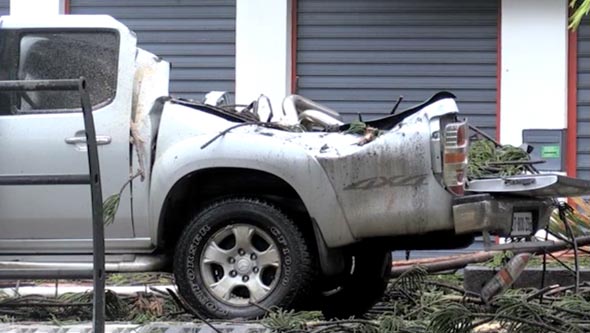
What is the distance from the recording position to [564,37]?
37.3ft

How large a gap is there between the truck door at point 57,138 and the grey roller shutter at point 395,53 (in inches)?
232

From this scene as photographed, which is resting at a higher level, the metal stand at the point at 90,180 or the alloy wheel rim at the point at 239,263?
the metal stand at the point at 90,180

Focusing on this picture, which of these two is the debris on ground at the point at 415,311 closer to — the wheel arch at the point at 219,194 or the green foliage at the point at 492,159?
the wheel arch at the point at 219,194

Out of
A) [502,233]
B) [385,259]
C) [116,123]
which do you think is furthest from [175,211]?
[502,233]

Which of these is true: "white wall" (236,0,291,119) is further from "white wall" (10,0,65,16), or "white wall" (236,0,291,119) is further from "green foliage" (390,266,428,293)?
"green foliage" (390,266,428,293)

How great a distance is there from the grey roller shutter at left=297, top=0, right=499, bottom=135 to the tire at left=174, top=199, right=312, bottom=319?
21.0 feet

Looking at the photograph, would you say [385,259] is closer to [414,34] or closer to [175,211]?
[175,211]

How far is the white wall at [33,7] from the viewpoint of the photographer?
1182 centimetres

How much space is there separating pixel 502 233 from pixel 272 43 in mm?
6928

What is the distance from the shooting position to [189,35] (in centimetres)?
1209

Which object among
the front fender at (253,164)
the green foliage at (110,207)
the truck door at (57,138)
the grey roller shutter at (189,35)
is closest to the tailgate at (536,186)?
the front fender at (253,164)

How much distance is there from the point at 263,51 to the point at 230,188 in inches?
242

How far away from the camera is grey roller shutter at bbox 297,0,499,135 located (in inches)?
464

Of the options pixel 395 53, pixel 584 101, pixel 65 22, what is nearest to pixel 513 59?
pixel 584 101
